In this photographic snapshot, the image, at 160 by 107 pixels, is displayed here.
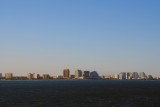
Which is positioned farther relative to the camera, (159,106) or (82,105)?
(82,105)

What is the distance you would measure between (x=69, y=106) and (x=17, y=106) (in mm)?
10663

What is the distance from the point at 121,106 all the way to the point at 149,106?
557 cm

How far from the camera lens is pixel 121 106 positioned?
70812mm

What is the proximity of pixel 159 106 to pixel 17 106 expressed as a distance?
28.5 metres

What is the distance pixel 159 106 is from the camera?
226ft

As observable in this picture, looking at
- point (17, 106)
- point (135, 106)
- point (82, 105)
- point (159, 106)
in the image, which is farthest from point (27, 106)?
point (159, 106)

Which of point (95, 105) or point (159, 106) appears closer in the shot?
point (159, 106)

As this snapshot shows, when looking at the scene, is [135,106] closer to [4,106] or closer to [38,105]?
[38,105]

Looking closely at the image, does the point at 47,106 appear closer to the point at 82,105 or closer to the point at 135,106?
the point at 82,105

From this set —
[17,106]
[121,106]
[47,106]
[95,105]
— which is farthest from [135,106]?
[17,106]

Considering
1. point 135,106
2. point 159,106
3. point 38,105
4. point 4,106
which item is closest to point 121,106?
point 135,106

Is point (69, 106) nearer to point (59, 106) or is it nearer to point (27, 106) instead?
point (59, 106)

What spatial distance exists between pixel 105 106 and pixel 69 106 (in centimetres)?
731

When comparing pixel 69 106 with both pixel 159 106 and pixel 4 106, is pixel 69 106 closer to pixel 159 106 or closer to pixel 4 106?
pixel 4 106
